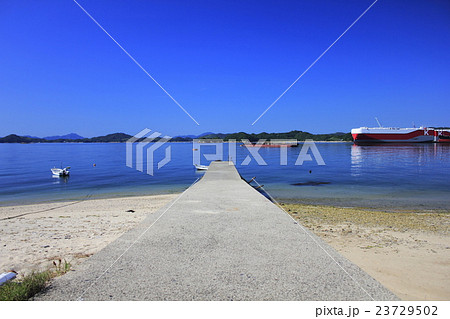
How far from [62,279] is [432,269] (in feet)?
20.8

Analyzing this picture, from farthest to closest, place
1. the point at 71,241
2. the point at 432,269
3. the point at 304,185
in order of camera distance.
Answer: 1. the point at 304,185
2. the point at 71,241
3. the point at 432,269

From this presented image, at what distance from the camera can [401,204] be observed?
15.9 metres

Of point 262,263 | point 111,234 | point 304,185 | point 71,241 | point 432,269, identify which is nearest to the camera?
point 262,263

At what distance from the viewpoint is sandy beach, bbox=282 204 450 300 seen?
466cm

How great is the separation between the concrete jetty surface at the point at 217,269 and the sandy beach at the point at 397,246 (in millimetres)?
1019

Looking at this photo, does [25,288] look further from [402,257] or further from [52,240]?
[402,257]

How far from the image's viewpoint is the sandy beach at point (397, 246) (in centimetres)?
466

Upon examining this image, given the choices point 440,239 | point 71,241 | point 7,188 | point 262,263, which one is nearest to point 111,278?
point 262,263

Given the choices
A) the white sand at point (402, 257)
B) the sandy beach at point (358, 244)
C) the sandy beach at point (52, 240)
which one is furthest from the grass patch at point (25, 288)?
the white sand at point (402, 257)

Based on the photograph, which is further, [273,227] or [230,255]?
[273,227]

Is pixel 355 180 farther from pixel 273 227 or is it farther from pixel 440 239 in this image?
pixel 273 227

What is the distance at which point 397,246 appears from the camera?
708 cm

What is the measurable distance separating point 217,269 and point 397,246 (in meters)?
5.22
